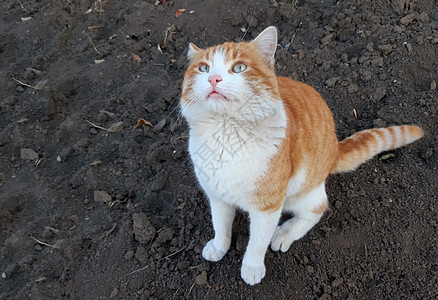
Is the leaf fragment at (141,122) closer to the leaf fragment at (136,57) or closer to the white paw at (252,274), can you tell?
the leaf fragment at (136,57)

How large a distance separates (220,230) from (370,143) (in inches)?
50.5

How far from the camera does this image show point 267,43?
2107 millimetres

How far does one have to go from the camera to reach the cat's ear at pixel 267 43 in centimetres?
207

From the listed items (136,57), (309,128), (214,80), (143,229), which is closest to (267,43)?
(214,80)

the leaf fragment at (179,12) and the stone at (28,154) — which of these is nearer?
the stone at (28,154)

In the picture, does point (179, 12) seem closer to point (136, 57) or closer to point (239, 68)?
point (136, 57)

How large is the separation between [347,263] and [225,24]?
2755 millimetres

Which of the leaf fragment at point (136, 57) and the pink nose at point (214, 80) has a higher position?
the pink nose at point (214, 80)

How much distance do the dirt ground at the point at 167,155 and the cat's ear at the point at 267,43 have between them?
4.01ft

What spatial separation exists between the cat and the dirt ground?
0.40 meters

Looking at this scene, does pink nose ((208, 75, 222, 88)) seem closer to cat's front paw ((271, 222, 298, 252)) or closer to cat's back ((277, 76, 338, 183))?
cat's back ((277, 76, 338, 183))

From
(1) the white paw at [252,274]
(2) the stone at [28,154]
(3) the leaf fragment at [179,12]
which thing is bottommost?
(2) the stone at [28,154]

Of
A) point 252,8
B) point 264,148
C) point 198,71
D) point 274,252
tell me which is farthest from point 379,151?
point 252,8

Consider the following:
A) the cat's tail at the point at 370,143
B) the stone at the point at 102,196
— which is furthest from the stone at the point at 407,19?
the stone at the point at 102,196
